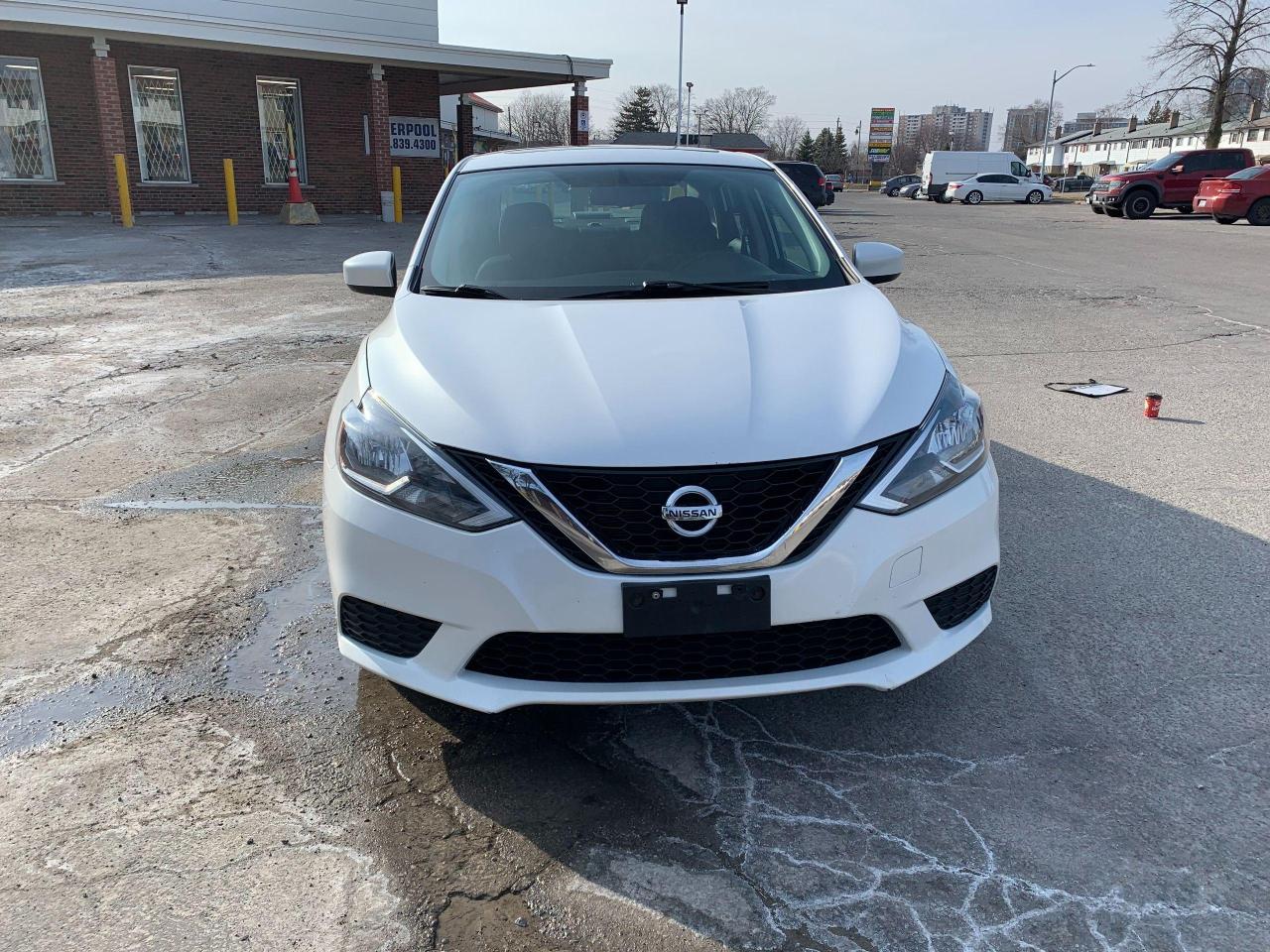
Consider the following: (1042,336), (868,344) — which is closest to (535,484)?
(868,344)

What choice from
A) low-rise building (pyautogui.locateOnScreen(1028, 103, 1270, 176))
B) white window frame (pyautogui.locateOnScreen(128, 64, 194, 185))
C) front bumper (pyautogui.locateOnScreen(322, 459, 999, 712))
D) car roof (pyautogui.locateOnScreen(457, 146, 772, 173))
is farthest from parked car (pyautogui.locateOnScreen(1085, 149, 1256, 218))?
low-rise building (pyautogui.locateOnScreen(1028, 103, 1270, 176))

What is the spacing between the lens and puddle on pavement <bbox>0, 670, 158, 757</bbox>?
270 centimetres

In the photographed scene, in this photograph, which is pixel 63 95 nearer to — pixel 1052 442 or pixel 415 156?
pixel 415 156

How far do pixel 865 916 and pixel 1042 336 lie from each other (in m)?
7.56

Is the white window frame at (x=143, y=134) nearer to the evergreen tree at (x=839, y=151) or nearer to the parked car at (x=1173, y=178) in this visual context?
the parked car at (x=1173, y=178)

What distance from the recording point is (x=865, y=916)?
6.70 feet

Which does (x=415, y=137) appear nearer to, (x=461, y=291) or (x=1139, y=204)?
(x=1139, y=204)

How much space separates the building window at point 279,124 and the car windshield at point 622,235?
19.7 metres

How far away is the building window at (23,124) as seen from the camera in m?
18.9

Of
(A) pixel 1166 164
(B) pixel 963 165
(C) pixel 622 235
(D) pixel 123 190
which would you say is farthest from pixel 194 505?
(B) pixel 963 165

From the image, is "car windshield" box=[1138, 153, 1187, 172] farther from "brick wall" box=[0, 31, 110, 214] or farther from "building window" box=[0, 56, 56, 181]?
"building window" box=[0, 56, 56, 181]

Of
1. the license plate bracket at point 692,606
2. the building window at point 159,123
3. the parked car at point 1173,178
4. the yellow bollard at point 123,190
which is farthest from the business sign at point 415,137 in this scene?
the license plate bracket at point 692,606

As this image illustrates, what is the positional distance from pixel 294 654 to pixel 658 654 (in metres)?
1.42

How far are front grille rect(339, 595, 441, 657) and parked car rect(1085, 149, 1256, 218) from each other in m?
31.2
